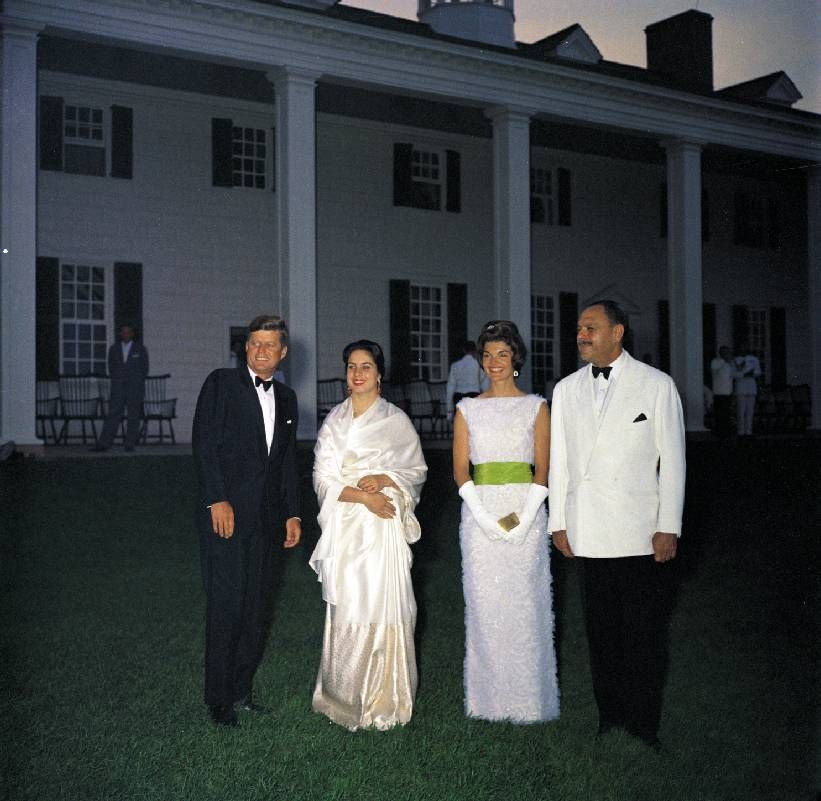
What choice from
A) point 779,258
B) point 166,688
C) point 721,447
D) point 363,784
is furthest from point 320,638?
point 779,258

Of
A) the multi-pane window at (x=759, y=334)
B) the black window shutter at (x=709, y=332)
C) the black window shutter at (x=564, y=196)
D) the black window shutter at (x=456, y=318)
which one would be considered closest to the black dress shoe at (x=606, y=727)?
the black window shutter at (x=456, y=318)

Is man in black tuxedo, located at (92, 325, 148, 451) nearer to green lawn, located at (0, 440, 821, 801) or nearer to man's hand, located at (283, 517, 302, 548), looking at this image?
green lawn, located at (0, 440, 821, 801)

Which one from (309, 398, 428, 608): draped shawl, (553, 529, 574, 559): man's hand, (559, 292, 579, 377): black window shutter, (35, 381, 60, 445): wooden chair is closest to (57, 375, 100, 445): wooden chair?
(35, 381, 60, 445): wooden chair

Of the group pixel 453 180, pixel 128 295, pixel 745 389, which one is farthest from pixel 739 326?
pixel 128 295

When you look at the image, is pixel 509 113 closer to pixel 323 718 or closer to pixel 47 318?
pixel 47 318

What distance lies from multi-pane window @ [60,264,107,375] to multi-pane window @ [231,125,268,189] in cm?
330

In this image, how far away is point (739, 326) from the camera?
27.8m

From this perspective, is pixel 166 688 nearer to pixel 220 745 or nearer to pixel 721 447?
pixel 220 745

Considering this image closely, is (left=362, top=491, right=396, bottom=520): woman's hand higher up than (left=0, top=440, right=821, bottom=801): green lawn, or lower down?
higher up

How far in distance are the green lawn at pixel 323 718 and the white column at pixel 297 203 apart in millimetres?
7364

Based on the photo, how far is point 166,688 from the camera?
5.32 meters

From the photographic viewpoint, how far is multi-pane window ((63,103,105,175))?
745 inches

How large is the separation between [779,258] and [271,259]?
591 inches

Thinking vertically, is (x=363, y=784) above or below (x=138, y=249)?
below
